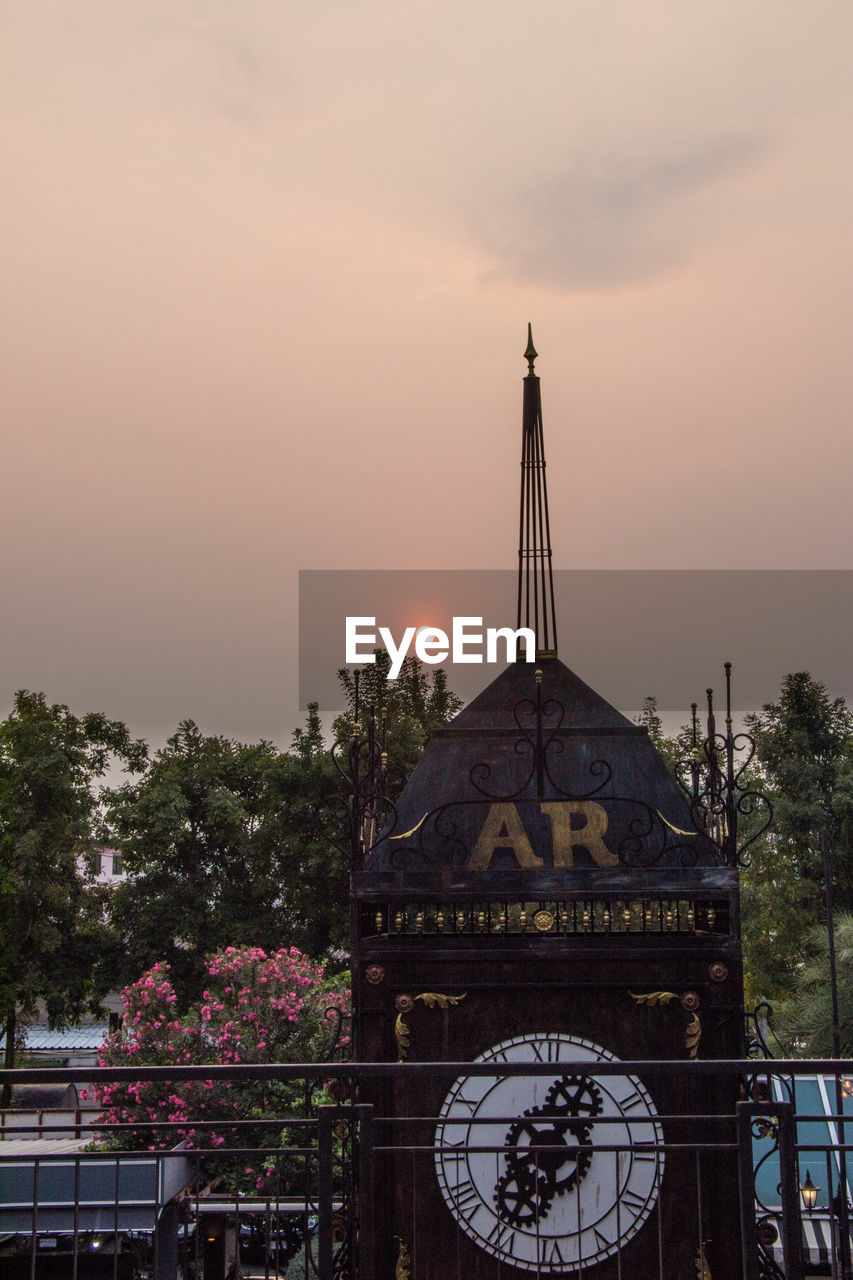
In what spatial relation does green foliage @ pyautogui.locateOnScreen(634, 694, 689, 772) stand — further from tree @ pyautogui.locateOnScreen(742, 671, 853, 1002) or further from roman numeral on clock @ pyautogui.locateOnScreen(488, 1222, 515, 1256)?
roman numeral on clock @ pyautogui.locateOnScreen(488, 1222, 515, 1256)

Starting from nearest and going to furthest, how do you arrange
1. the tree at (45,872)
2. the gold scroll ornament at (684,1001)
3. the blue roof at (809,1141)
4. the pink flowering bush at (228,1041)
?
the gold scroll ornament at (684,1001)
the blue roof at (809,1141)
the pink flowering bush at (228,1041)
the tree at (45,872)

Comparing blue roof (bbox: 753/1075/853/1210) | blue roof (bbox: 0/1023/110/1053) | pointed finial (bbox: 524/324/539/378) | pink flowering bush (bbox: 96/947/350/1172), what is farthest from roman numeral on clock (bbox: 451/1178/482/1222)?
blue roof (bbox: 0/1023/110/1053)

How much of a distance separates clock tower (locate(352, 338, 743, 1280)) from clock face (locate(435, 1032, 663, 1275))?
0.03ft

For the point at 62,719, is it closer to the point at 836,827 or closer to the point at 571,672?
the point at 836,827

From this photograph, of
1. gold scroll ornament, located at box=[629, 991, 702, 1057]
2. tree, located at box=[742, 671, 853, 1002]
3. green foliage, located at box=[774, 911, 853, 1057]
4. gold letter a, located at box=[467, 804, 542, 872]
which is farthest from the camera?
tree, located at box=[742, 671, 853, 1002]

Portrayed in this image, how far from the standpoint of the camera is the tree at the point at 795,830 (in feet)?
94.3

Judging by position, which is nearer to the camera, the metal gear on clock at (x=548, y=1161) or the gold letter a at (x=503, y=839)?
the metal gear on clock at (x=548, y=1161)

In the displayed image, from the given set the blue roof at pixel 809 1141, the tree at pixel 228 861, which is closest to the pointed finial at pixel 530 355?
the blue roof at pixel 809 1141

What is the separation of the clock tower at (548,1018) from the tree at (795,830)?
20946mm

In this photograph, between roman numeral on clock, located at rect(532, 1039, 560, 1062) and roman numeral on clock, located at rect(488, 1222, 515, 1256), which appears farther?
roman numeral on clock, located at rect(532, 1039, 560, 1062)

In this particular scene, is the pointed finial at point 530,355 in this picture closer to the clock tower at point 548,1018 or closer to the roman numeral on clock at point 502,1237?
the clock tower at point 548,1018

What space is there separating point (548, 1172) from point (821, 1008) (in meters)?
15.7

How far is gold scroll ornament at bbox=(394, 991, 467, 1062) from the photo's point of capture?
709cm

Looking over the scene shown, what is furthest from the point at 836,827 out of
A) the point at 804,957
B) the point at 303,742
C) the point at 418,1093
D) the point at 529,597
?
the point at 418,1093
